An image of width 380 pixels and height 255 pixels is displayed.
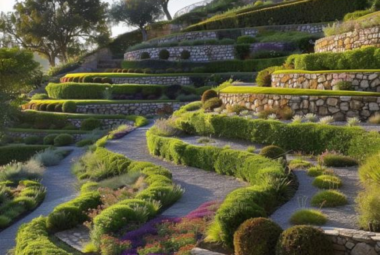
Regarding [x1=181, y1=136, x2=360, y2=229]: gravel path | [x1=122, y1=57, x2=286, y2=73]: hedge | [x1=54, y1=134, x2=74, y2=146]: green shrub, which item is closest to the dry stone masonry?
[x1=181, y1=136, x2=360, y2=229]: gravel path

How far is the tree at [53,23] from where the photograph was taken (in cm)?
6103

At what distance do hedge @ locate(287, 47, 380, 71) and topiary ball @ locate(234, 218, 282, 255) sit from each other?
12.0 m

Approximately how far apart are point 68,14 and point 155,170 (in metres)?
51.5

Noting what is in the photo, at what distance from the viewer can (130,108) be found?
35.3m

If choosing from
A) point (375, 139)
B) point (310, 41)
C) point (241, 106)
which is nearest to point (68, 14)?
point (310, 41)

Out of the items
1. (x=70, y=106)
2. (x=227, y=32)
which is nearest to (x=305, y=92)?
(x=70, y=106)

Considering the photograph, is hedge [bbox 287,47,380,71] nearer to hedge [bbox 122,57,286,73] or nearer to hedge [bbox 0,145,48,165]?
hedge [bbox 122,57,286,73]

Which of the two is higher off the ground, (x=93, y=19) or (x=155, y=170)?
(x=93, y=19)

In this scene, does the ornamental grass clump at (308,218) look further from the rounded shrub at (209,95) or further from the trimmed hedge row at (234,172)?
the rounded shrub at (209,95)

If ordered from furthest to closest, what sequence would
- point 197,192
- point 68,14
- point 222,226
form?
point 68,14 → point 197,192 → point 222,226

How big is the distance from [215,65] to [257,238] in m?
34.0

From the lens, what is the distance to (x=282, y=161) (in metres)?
13.3

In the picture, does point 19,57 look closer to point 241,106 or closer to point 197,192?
point 241,106

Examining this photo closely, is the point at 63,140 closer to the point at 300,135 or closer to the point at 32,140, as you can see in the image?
the point at 32,140
